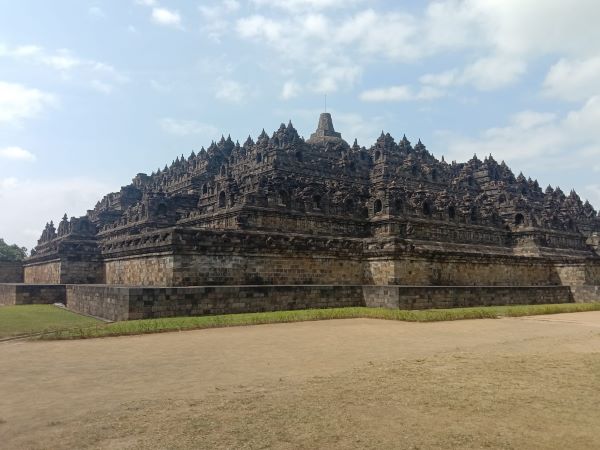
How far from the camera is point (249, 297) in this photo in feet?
64.1

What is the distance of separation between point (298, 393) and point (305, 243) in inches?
655

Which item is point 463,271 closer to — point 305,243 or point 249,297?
point 305,243

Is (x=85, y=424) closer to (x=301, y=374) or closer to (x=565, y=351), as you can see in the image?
(x=301, y=374)

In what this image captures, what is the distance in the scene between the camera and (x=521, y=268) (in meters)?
31.9

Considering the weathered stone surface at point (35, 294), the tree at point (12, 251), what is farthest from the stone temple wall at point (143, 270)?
the tree at point (12, 251)

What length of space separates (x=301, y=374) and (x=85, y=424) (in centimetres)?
402

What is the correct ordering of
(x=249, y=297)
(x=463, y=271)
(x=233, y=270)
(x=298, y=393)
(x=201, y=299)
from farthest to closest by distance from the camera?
(x=463, y=271)
(x=233, y=270)
(x=249, y=297)
(x=201, y=299)
(x=298, y=393)

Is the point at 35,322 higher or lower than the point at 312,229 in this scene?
lower

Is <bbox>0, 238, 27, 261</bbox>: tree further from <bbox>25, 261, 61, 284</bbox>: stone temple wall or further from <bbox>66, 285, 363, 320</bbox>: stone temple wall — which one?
<bbox>66, 285, 363, 320</bbox>: stone temple wall

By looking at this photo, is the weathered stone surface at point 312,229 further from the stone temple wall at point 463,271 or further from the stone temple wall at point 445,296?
the stone temple wall at point 445,296

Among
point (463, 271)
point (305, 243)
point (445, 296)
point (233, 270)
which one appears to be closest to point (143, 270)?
point (233, 270)

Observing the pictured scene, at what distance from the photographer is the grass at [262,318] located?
14273 mm

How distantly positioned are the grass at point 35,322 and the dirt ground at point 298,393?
8.26 feet

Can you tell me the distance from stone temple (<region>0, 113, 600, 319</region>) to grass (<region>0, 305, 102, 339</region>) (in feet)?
4.02
